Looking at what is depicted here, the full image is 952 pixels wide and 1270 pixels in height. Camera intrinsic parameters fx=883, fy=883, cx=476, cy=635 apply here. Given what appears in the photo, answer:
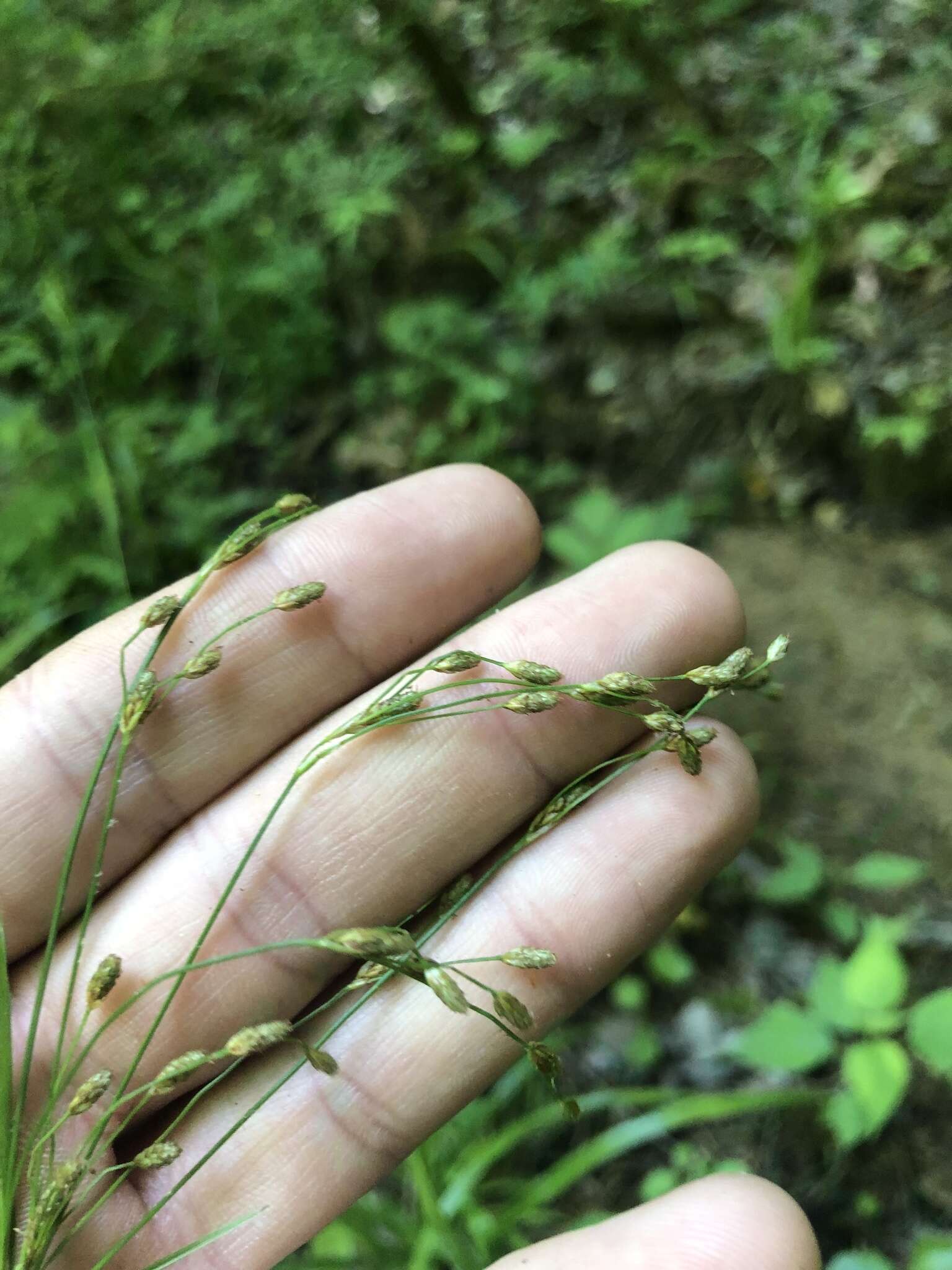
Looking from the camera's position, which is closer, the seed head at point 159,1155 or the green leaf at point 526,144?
the seed head at point 159,1155

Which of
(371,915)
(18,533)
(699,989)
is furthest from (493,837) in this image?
(18,533)

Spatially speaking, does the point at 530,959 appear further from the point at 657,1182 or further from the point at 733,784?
the point at 657,1182

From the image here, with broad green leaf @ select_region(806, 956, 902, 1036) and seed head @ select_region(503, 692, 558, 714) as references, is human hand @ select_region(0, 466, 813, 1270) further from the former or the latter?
broad green leaf @ select_region(806, 956, 902, 1036)

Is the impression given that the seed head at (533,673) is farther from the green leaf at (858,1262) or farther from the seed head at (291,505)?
the green leaf at (858,1262)

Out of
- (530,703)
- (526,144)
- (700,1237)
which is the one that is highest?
(526,144)

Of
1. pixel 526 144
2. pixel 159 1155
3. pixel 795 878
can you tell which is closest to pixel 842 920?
pixel 795 878

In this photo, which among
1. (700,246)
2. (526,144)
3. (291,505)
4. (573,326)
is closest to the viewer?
(291,505)

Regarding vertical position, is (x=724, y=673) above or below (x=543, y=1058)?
above

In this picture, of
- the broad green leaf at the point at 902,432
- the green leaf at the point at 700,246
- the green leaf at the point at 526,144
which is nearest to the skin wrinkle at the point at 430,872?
the broad green leaf at the point at 902,432
